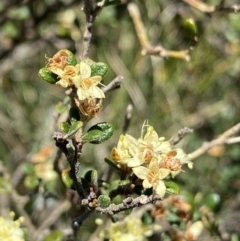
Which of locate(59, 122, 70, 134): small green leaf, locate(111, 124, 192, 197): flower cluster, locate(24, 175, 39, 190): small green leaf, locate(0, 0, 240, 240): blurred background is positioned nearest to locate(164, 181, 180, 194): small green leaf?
locate(111, 124, 192, 197): flower cluster

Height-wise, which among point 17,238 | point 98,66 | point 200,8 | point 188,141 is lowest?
point 188,141

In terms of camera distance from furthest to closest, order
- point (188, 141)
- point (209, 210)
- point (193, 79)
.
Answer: point (193, 79) → point (188, 141) → point (209, 210)

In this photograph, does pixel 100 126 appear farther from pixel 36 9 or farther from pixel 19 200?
pixel 36 9

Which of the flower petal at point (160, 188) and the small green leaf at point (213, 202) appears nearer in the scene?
the flower petal at point (160, 188)

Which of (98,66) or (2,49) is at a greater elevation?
(98,66)

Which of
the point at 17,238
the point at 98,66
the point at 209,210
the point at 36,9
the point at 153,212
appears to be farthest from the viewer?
the point at 36,9

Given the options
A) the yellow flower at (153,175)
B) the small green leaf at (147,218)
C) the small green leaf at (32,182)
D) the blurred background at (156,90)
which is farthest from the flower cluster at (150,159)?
the blurred background at (156,90)

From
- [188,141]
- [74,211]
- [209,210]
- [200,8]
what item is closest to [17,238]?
[74,211]

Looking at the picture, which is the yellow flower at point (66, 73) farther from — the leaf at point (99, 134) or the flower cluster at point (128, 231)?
the flower cluster at point (128, 231)

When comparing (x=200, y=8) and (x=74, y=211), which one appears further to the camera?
(x=200, y=8)
